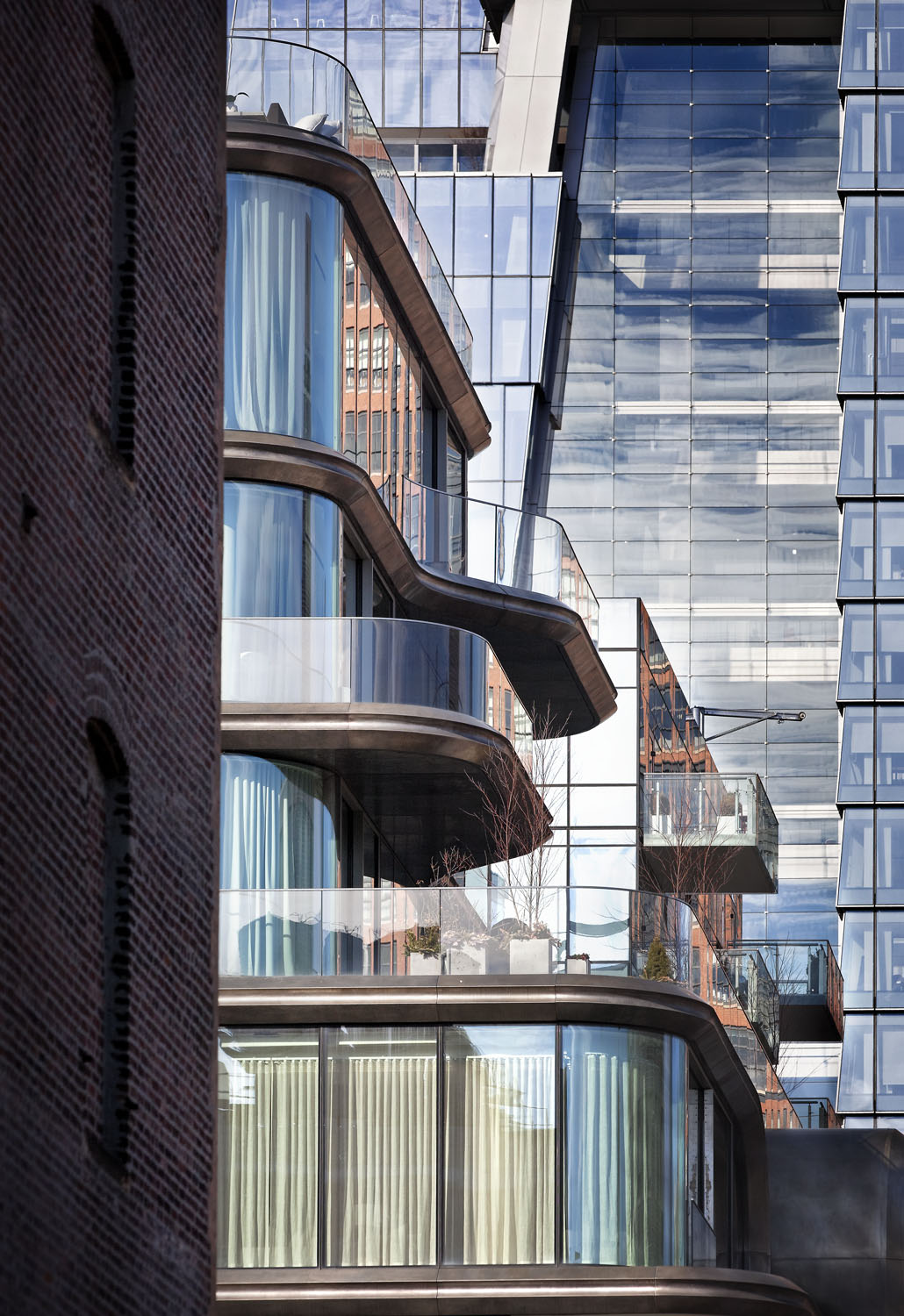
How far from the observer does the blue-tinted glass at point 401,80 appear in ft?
218

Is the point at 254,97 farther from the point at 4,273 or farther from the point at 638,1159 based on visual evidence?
the point at 4,273

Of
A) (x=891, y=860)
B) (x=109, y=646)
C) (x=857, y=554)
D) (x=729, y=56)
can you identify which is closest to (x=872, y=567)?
(x=857, y=554)

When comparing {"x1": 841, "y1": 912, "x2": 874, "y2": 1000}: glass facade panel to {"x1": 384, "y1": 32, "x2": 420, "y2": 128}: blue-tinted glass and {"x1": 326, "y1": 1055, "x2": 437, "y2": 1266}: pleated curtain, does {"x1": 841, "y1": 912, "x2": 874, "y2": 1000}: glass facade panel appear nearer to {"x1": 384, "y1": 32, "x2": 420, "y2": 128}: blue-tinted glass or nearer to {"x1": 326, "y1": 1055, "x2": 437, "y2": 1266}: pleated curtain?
{"x1": 384, "y1": 32, "x2": 420, "y2": 128}: blue-tinted glass

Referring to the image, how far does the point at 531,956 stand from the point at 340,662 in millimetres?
3522

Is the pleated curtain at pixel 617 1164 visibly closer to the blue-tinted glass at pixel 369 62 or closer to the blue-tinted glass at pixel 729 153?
the blue-tinted glass at pixel 729 153

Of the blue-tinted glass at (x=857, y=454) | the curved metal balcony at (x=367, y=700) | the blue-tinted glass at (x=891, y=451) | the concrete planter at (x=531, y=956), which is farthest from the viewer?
the blue-tinted glass at (x=857, y=454)

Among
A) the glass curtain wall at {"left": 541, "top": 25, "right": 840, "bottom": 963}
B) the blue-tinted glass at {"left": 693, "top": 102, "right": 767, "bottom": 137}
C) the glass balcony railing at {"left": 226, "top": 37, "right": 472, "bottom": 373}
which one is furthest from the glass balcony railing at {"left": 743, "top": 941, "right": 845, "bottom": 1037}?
the blue-tinted glass at {"left": 693, "top": 102, "right": 767, "bottom": 137}

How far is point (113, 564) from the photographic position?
14.7 m

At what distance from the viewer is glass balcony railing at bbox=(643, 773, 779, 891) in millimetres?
45375

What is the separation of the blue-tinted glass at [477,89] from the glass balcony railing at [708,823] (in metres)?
23.8

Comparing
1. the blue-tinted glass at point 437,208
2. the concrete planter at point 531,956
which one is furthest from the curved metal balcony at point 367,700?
the blue-tinted glass at point 437,208

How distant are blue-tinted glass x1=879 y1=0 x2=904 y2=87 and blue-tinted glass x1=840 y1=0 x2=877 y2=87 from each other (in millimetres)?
185

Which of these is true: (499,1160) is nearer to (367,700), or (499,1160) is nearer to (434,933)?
(434,933)

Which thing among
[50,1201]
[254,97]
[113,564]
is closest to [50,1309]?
[50,1201]
